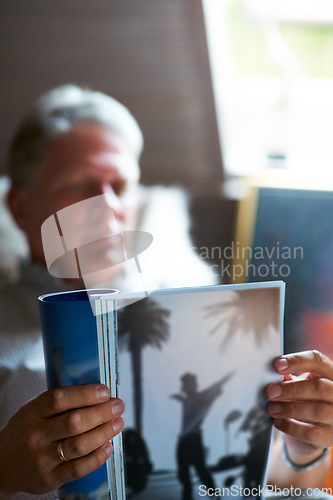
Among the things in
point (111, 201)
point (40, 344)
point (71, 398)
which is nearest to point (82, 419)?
point (71, 398)

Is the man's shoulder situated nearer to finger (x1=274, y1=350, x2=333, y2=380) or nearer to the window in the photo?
finger (x1=274, y1=350, x2=333, y2=380)

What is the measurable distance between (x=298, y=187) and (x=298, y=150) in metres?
0.65

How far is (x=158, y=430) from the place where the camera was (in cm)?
49

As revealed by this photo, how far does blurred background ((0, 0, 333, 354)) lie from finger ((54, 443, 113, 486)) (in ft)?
2.90

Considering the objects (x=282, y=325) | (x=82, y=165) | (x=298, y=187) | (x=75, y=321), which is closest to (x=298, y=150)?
(x=298, y=187)

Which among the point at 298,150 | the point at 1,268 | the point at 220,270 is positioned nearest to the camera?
the point at 220,270

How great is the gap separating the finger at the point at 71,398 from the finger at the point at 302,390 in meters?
0.18

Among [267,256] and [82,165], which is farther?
[82,165]

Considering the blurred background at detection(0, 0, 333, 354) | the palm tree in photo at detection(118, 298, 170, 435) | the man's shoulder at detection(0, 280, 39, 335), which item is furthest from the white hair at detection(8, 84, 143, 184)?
the palm tree in photo at detection(118, 298, 170, 435)

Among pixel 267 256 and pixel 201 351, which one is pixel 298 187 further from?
pixel 201 351

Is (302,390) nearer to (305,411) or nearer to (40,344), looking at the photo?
(305,411)

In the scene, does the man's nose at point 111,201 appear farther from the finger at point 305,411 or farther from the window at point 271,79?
the window at point 271,79

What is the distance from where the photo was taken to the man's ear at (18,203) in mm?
979

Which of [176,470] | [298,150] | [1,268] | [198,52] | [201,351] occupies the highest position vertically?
[198,52]
